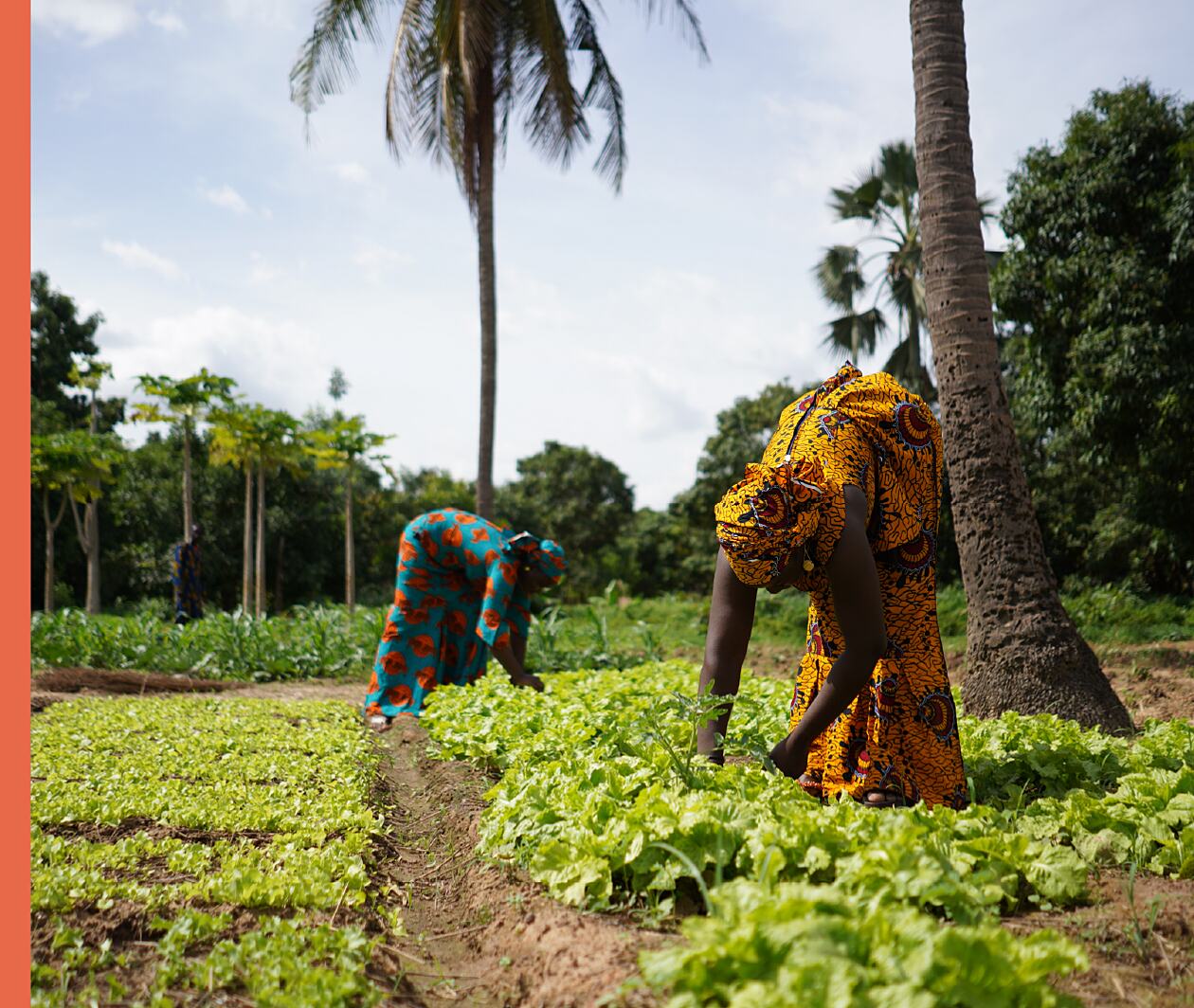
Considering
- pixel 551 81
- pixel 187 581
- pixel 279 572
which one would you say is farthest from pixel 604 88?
pixel 279 572

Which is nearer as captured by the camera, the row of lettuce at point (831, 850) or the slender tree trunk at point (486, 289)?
the row of lettuce at point (831, 850)

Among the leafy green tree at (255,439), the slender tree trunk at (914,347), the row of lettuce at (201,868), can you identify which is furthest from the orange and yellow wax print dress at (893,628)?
the slender tree trunk at (914,347)

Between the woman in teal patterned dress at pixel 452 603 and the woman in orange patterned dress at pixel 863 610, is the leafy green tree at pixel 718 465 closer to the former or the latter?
the woman in teal patterned dress at pixel 452 603

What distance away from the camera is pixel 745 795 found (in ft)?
9.18

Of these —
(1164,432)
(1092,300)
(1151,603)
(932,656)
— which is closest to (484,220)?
(1092,300)

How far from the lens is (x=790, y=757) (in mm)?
3039

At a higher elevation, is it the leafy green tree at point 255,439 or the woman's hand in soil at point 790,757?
the leafy green tree at point 255,439

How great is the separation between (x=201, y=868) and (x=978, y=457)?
13.6 feet

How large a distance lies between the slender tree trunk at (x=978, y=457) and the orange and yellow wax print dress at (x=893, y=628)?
5.86ft

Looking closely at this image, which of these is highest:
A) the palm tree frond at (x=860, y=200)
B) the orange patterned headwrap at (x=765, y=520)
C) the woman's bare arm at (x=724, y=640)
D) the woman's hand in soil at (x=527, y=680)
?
the palm tree frond at (x=860, y=200)

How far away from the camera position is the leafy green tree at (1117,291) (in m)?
11.7

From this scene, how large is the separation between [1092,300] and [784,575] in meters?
12.0

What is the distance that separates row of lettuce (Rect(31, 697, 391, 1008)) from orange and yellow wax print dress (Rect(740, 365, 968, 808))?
64.7 inches

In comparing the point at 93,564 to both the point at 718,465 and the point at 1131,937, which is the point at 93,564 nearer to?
the point at 718,465
